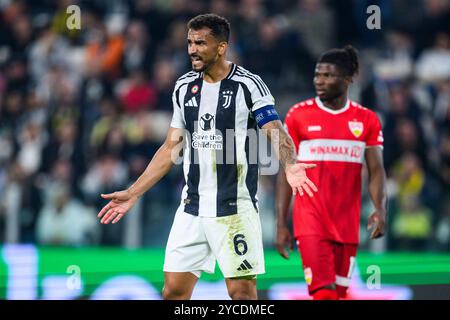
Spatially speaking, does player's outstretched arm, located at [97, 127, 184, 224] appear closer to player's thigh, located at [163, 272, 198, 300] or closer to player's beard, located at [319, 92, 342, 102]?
player's thigh, located at [163, 272, 198, 300]

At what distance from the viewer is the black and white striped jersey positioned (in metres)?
6.73

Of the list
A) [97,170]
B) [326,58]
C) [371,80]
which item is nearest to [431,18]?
[371,80]

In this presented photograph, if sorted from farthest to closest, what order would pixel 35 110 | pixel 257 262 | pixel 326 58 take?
1. pixel 35 110
2. pixel 326 58
3. pixel 257 262

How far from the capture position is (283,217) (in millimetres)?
7781

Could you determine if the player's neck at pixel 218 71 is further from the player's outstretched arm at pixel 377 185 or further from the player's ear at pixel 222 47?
the player's outstretched arm at pixel 377 185

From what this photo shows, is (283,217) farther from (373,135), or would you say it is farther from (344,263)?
(373,135)

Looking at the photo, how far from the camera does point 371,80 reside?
1282 centimetres

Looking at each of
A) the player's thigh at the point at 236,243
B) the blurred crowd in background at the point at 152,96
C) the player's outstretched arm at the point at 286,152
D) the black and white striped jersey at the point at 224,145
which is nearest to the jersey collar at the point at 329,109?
the black and white striped jersey at the point at 224,145

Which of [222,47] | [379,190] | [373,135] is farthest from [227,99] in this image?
[379,190]

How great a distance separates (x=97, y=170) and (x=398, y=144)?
356 centimetres

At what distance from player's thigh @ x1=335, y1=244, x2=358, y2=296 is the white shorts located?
1.25 meters

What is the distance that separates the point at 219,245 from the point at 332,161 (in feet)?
4.67
